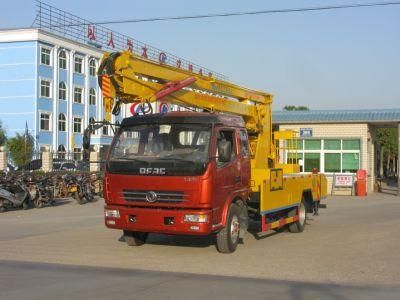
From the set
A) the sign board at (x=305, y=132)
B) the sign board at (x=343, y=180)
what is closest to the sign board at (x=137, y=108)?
the sign board at (x=343, y=180)

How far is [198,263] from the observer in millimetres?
10156

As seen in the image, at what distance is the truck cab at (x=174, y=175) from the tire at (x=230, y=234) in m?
0.04

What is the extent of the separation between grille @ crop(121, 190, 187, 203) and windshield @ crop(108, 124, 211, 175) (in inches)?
13.9

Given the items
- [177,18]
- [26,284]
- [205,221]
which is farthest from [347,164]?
[26,284]

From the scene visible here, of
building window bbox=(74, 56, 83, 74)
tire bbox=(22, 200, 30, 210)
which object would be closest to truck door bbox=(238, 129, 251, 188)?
tire bbox=(22, 200, 30, 210)

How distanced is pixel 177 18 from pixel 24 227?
1143cm

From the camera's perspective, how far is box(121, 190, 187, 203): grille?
1038cm

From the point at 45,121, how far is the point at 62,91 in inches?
154

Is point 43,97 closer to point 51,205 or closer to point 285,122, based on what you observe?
point 285,122

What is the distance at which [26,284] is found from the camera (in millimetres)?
8219

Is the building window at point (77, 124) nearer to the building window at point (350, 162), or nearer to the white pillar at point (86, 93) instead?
the white pillar at point (86, 93)

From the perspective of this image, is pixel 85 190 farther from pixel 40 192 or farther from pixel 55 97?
pixel 55 97

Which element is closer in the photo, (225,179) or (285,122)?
(225,179)

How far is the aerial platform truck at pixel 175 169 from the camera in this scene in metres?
10.4
